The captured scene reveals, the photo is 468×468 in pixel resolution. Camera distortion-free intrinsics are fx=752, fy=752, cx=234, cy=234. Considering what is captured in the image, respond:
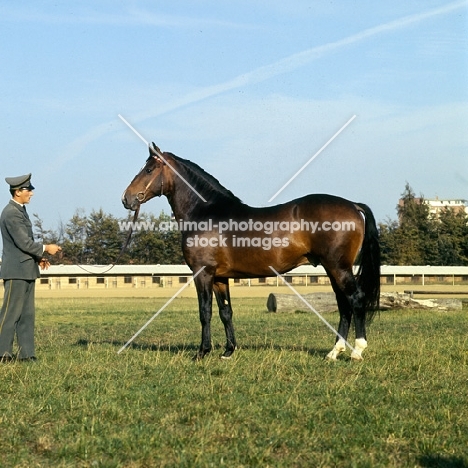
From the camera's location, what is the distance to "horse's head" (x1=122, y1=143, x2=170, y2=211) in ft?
36.2

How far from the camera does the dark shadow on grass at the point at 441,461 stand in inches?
203

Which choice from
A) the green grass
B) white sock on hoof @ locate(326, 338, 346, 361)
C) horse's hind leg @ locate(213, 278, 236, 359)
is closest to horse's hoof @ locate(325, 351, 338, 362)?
white sock on hoof @ locate(326, 338, 346, 361)

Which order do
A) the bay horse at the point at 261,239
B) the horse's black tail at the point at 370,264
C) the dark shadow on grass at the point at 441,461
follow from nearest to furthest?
the dark shadow on grass at the point at 441,461 → the bay horse at the point at 261,239 → the horse's black tail at the point at 370,264

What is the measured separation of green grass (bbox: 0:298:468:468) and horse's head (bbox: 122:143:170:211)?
2.24 meters

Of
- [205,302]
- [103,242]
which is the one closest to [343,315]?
[205,302]

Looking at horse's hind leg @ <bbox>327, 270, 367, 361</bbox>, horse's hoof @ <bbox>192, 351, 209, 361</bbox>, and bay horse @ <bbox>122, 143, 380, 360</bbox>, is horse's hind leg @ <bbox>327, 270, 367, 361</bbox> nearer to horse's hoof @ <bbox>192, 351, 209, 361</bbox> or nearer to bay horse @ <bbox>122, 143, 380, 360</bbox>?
bay horse @ <bbox>122, 143, 380, 360</bbox>

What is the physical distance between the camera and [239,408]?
6.73 m

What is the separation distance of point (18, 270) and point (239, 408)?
4851mm

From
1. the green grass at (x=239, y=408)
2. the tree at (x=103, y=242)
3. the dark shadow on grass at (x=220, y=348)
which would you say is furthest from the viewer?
the tree at (x=103, y=242)

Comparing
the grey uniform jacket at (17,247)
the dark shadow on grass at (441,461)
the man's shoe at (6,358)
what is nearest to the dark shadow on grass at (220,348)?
the man's shoe at (6,358)

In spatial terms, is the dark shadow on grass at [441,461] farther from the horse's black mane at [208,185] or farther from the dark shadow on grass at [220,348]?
the horse's black mane at [208,185]

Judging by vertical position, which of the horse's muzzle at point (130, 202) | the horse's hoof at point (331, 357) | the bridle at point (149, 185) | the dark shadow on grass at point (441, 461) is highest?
the bridle at point (149, 185)

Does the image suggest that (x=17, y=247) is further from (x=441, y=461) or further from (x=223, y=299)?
(x=441, y=461)

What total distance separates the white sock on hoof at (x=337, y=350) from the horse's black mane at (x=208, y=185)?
247 cm
